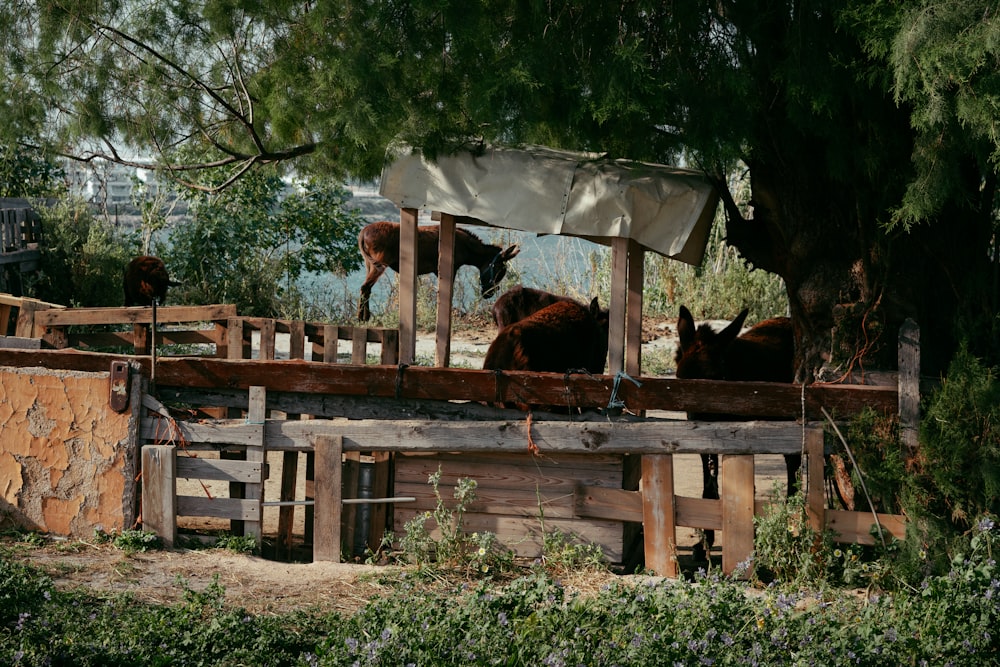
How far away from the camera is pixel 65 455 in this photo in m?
8.23

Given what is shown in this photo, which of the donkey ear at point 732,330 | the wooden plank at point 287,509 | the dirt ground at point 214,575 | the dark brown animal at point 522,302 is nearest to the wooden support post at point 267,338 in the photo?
the wooden plank at point 287,509

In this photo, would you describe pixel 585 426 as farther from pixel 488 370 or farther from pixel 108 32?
pixel 108 32

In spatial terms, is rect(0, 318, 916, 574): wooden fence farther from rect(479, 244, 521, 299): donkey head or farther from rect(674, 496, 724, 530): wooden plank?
rect(479, 244, 521, 299): donkey head

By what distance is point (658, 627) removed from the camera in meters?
5.34

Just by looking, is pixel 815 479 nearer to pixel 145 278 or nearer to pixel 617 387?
pixel 617 387

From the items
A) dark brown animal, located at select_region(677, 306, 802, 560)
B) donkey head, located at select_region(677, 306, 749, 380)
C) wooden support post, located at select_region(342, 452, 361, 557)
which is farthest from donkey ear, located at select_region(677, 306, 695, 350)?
wooden support post, located at select_region(342, 452, 361, 557)

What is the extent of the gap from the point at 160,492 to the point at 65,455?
0.85 m

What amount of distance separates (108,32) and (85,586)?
4.59 m

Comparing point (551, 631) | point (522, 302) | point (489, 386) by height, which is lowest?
point (551, 631)

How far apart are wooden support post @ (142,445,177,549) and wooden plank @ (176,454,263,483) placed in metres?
0.13

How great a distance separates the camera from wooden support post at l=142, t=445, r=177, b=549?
8.03m

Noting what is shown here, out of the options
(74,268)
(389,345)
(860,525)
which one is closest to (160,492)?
(389,345)

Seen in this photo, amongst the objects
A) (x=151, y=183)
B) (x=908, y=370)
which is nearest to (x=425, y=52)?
(x=908, y=370)

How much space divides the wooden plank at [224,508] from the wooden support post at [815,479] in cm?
406
